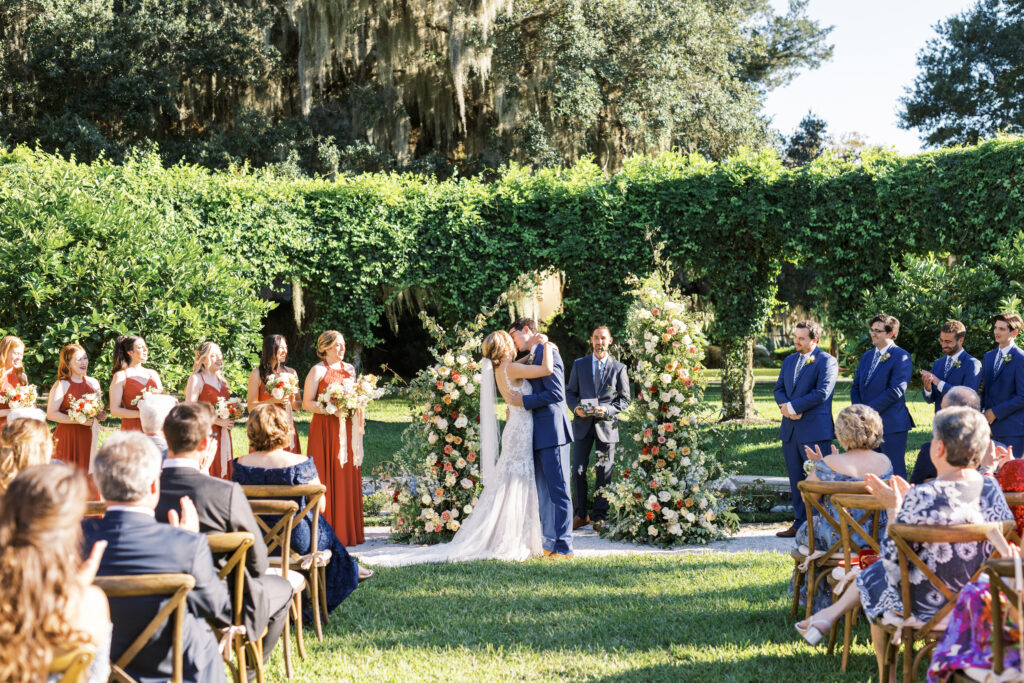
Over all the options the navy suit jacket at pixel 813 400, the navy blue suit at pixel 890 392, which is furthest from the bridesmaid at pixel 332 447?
the navy blue suit at pixel 890 392

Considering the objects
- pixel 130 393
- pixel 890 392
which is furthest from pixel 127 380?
pixel 890 392

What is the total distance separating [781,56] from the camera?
83.8ft

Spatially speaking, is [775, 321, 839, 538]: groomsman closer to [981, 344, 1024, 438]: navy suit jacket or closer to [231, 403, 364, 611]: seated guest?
[981, 344, 1024, 438]: navy suit jacket

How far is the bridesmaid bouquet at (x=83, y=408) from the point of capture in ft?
21.7

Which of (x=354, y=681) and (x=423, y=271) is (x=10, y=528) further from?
(x=423, y=271)

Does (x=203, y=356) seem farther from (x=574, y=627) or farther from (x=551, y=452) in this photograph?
(x=574, y=627)

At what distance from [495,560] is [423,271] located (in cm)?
746

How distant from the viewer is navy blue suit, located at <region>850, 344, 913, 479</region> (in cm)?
723

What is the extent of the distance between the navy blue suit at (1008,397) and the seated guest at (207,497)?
6.19m

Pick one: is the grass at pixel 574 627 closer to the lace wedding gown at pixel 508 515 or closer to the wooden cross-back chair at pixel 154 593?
the lace wedding gown at pixel 508 515

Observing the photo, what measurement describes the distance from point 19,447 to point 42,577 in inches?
69.7

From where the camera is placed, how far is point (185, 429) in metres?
3.64

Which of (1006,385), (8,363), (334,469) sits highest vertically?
(8,363)

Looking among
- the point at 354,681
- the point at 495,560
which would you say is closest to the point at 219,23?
the point at 495,560
